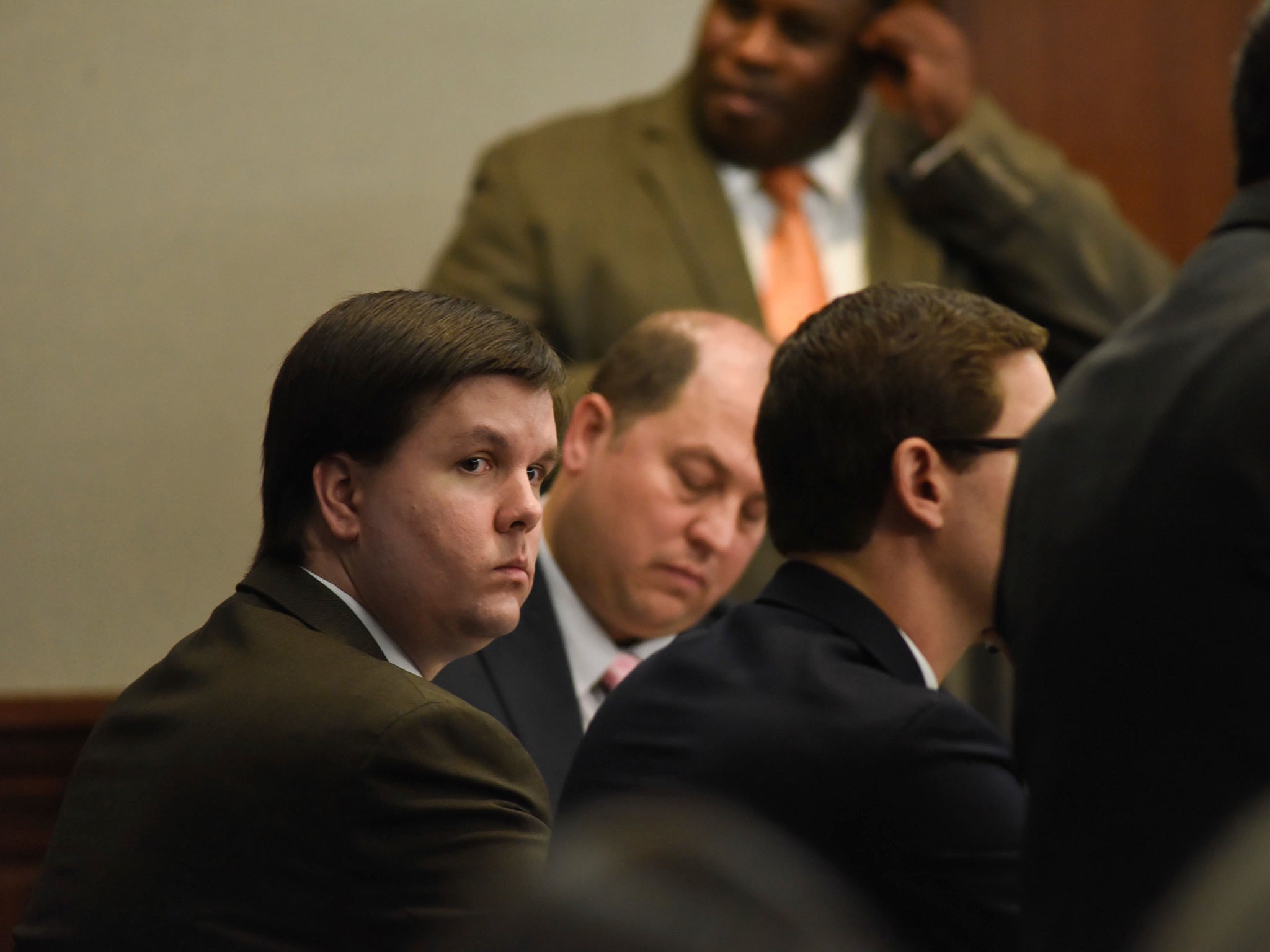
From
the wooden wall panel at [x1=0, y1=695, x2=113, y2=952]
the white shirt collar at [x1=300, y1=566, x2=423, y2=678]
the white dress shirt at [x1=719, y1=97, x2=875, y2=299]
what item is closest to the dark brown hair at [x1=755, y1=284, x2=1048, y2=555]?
the white shirt collar at [x1=300, y1=566, x2=423, y2=678]

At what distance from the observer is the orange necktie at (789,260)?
3.20 m

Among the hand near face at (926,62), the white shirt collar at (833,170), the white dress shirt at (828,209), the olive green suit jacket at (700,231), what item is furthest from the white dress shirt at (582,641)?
the hand near face at (926,62)

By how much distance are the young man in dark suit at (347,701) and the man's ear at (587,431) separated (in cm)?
73

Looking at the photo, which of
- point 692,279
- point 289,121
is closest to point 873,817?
point 692,279

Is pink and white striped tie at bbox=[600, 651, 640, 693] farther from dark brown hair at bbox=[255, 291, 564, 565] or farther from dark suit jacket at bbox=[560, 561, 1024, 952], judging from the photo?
dark brown hair at bbox=[255, 291, 564, 565]

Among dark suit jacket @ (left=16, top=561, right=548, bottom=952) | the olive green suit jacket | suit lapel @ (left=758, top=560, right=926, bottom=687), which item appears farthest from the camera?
the olive green suit jacket

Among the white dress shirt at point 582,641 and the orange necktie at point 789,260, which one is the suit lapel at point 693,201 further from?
the white dress shirt at point 582,641

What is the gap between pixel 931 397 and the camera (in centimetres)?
174

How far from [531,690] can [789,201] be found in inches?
59.9

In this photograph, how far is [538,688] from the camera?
209cm

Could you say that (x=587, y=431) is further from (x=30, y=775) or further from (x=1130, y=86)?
(x=1130, y=86)

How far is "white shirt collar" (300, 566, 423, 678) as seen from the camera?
1.58 meters

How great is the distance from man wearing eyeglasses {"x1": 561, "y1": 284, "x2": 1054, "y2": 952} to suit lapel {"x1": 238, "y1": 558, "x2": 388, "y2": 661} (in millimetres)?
260

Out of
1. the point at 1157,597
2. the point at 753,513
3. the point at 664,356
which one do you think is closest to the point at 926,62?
the point at 664,356
